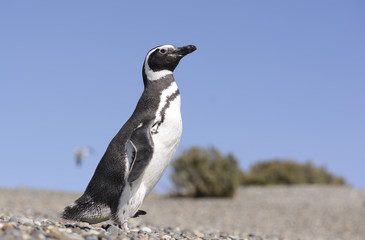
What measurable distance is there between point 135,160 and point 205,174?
12.9 m

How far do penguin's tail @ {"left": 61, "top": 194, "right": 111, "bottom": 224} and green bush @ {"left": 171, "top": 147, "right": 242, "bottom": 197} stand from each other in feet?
40.8

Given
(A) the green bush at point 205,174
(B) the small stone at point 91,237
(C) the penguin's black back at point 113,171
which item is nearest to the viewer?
(B) the small stone at point 91,237

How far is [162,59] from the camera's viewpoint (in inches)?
187

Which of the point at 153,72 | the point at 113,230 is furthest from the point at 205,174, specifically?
the point at 113,230

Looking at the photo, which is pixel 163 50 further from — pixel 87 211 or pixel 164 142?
pixel 87 211

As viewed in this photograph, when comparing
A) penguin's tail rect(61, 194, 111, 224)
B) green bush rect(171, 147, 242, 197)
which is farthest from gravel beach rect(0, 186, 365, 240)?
penguin's tail rect(61, 194, 111, 224)

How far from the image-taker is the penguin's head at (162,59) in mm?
4758

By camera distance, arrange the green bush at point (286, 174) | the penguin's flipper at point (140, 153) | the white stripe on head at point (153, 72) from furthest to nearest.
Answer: the green bush at point (286, 174) < the white stripe on head at point (153, 72) < the penguin's flipper at point (140, 153)

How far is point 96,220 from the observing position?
4.46 metres

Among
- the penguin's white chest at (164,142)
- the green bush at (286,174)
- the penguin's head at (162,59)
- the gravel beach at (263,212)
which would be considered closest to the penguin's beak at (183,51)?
the penguin's head at (162,59)

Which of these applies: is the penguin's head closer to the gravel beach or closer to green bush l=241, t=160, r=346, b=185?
the gravel beach

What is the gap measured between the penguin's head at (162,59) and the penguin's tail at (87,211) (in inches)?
59.1

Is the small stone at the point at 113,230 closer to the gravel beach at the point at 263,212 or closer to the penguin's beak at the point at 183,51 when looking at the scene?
the penguin's beak at the point at 183,51

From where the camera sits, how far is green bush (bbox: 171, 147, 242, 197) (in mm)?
16881
